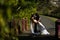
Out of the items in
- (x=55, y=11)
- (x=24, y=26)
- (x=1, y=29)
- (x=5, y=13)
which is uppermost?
(x=5, y=13)

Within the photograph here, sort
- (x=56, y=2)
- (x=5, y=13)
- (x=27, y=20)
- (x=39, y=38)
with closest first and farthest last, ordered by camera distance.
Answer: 1. (x=5, y=13)
2. (x=39, y=38)
3. (x=27, y=20)
4. (x=56, y=2)

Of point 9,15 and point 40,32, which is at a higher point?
point 9,15

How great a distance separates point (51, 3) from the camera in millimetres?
21594

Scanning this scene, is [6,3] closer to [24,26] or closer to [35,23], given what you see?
[35,23]

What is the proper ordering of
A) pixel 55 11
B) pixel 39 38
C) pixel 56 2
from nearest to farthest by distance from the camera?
pixel 39 38 → pixel 55 11 → pixel 56 2

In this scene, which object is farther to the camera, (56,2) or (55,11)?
(56,2)

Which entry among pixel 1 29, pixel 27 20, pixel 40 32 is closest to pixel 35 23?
pixel 40 32

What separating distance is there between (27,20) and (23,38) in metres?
2.49

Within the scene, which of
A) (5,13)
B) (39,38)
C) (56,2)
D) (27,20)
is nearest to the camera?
(5,13)

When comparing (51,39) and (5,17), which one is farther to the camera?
(51,39)

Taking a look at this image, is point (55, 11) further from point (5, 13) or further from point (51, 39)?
point (5, 13)

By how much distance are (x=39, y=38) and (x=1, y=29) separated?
269 inches

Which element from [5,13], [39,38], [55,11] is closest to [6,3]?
[5,13]

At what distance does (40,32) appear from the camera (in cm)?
880
